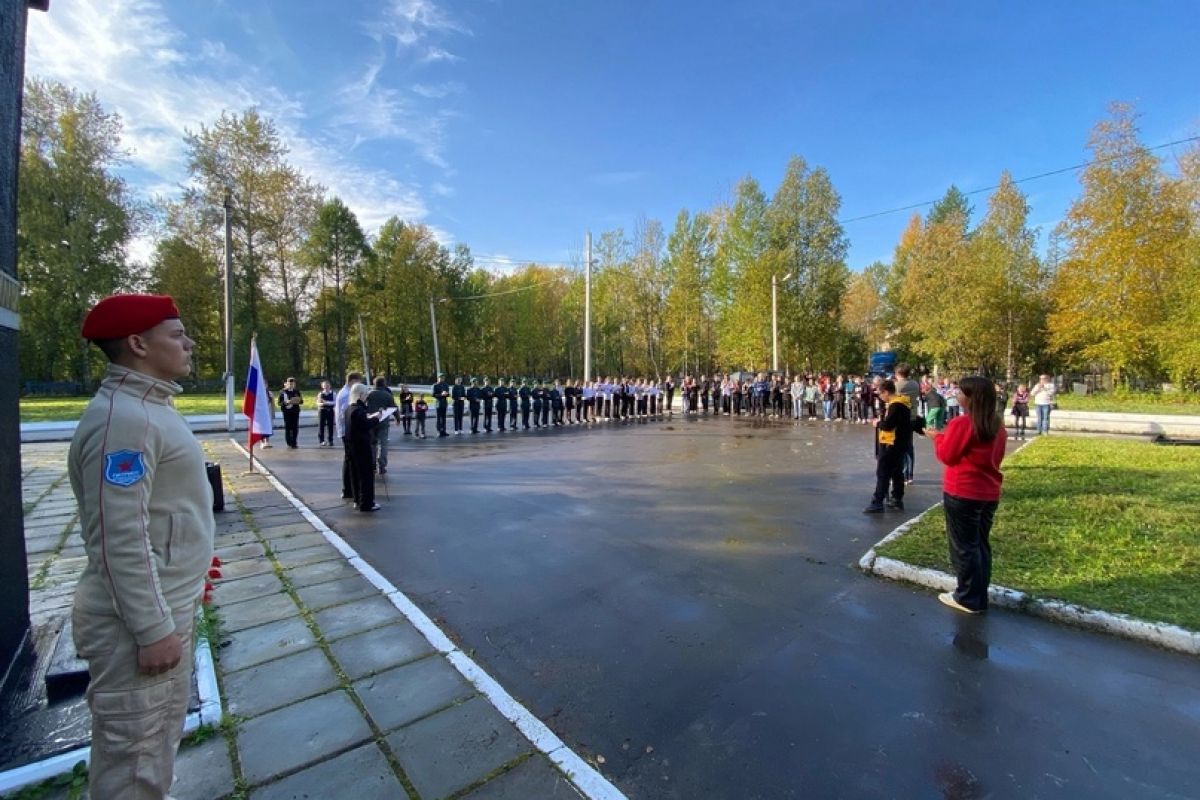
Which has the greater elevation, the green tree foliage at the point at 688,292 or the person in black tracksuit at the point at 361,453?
the green tree foliage at the point at 688,292

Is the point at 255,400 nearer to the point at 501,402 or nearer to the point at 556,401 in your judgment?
the point at 501,402

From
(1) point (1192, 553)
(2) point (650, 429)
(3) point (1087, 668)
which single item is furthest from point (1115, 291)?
(3) point (1087, 668)

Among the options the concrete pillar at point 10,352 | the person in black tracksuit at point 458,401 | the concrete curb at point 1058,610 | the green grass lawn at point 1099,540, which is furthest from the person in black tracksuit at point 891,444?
the person in black tracksuit at point 458,401

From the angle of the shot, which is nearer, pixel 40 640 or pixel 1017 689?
pixel 1017 689

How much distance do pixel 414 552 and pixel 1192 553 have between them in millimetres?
6736

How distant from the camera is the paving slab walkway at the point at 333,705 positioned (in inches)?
85.4

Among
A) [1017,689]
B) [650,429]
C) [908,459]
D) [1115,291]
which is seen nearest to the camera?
[1017,689]

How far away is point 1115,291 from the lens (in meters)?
22.6

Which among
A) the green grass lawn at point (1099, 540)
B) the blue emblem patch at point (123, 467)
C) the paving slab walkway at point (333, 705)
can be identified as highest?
the blue emblem patch at point (123, 467)

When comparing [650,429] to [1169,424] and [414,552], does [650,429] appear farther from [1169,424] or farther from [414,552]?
[1169,424]

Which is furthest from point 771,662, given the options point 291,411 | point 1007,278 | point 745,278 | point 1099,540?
point 1007,278

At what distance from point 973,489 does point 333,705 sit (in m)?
4.29

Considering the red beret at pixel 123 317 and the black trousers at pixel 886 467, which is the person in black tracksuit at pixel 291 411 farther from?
the black trousers at pixel 886 467

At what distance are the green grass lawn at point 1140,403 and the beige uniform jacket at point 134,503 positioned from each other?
24322 millimetres
